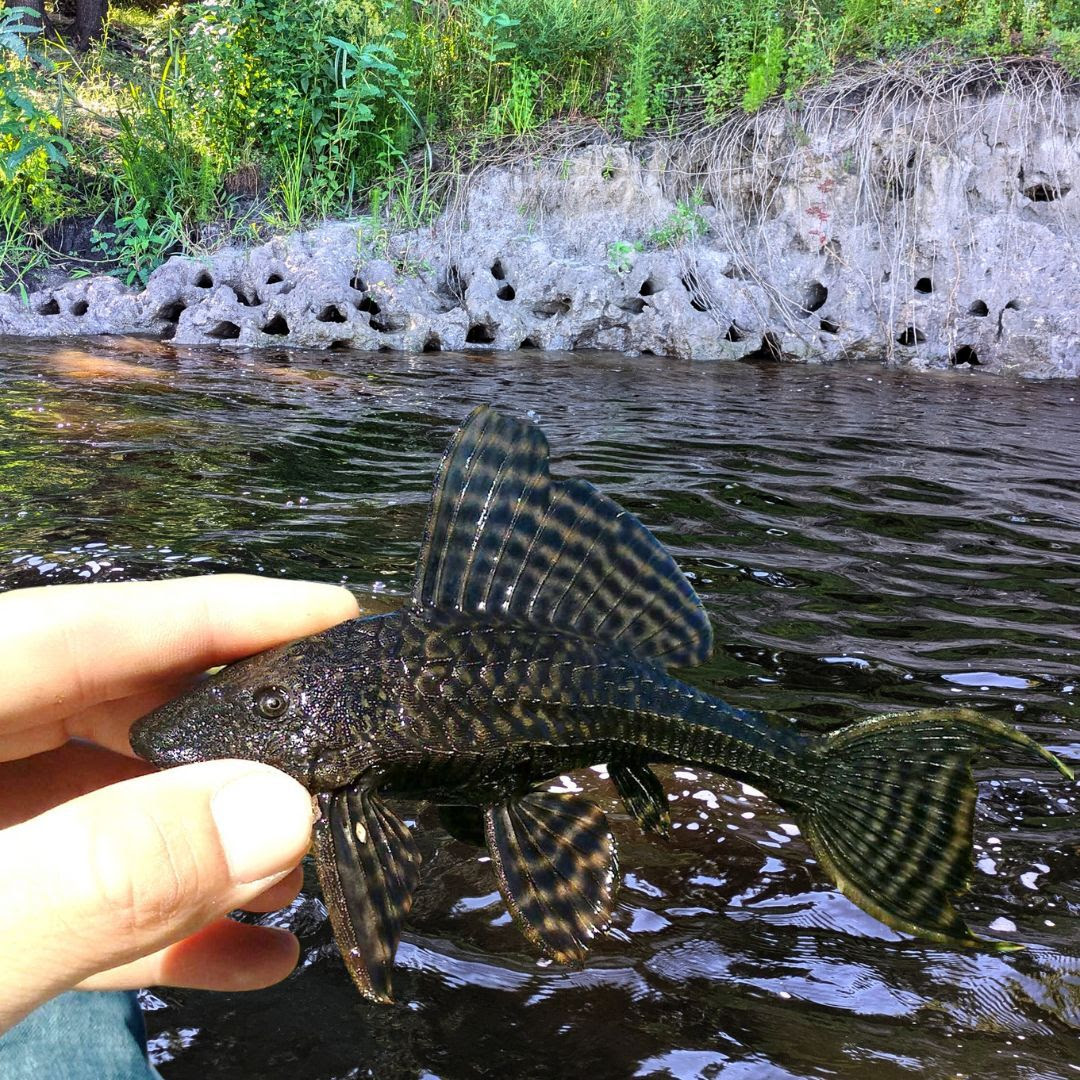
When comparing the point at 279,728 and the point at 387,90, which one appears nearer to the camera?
the point at 279,728

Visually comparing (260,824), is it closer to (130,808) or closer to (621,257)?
(130,808)

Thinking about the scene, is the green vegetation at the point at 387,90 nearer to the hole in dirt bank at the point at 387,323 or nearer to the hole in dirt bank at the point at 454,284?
the hole in dirt bank at the point at 454,284

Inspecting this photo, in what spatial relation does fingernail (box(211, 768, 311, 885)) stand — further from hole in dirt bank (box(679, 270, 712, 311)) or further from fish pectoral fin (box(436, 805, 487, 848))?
hole in dirt bank (box(679, 270, 712, 311))

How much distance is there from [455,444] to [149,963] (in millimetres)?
1279

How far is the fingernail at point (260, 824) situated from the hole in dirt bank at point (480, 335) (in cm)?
1013

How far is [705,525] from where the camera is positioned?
5656 mm

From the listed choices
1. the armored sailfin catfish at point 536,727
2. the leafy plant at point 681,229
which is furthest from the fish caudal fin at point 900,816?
the leafy plant at point 681,229

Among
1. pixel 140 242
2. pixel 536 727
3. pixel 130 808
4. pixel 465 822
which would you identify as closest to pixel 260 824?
pixel 130 808

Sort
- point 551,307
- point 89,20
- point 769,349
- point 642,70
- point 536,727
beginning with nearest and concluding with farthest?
point 536,727 → point 769,349 → point 551,307 → point 642,70 → point 89,20

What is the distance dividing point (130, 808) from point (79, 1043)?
32.7 inches

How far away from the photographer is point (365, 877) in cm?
194

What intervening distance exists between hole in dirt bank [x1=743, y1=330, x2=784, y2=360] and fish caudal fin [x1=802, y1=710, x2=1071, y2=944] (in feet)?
32.2

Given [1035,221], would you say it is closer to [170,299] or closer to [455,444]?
[170,299]

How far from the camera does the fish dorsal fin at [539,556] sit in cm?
209
